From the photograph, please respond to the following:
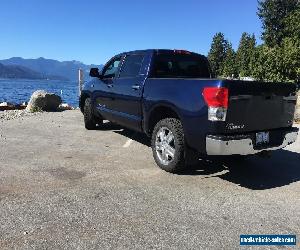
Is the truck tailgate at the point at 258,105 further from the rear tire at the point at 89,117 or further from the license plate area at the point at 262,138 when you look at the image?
the rear tire at the point at 89,117

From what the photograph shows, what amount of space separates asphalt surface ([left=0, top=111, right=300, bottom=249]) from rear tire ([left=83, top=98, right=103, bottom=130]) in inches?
67.8

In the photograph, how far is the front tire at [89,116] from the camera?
938 centimetres

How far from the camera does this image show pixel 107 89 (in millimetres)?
8266

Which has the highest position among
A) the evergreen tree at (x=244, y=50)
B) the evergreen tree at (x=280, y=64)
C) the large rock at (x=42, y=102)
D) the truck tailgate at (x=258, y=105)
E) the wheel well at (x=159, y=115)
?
the evergreen tree at (x=244, y=50)

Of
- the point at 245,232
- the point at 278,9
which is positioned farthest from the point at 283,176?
the point at 278,9

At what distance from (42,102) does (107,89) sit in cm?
705

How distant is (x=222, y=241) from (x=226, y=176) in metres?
2.35

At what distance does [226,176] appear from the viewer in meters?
6.04

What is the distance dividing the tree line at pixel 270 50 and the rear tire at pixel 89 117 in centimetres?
312

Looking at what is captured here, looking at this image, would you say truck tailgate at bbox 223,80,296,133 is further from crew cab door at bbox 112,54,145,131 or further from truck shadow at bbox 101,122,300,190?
crew cab door at bbox 112,54,145,131

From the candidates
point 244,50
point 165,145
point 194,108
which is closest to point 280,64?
point 165,145

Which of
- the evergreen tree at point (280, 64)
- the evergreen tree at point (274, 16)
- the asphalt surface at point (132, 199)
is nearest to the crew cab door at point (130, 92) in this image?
the asphalt surface at point (132, 199)

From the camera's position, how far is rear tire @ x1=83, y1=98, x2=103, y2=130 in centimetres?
939

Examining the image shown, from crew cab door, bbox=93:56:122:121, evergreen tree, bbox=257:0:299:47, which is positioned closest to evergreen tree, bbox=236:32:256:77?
evergreen tree, bbox=257:0:299:47
